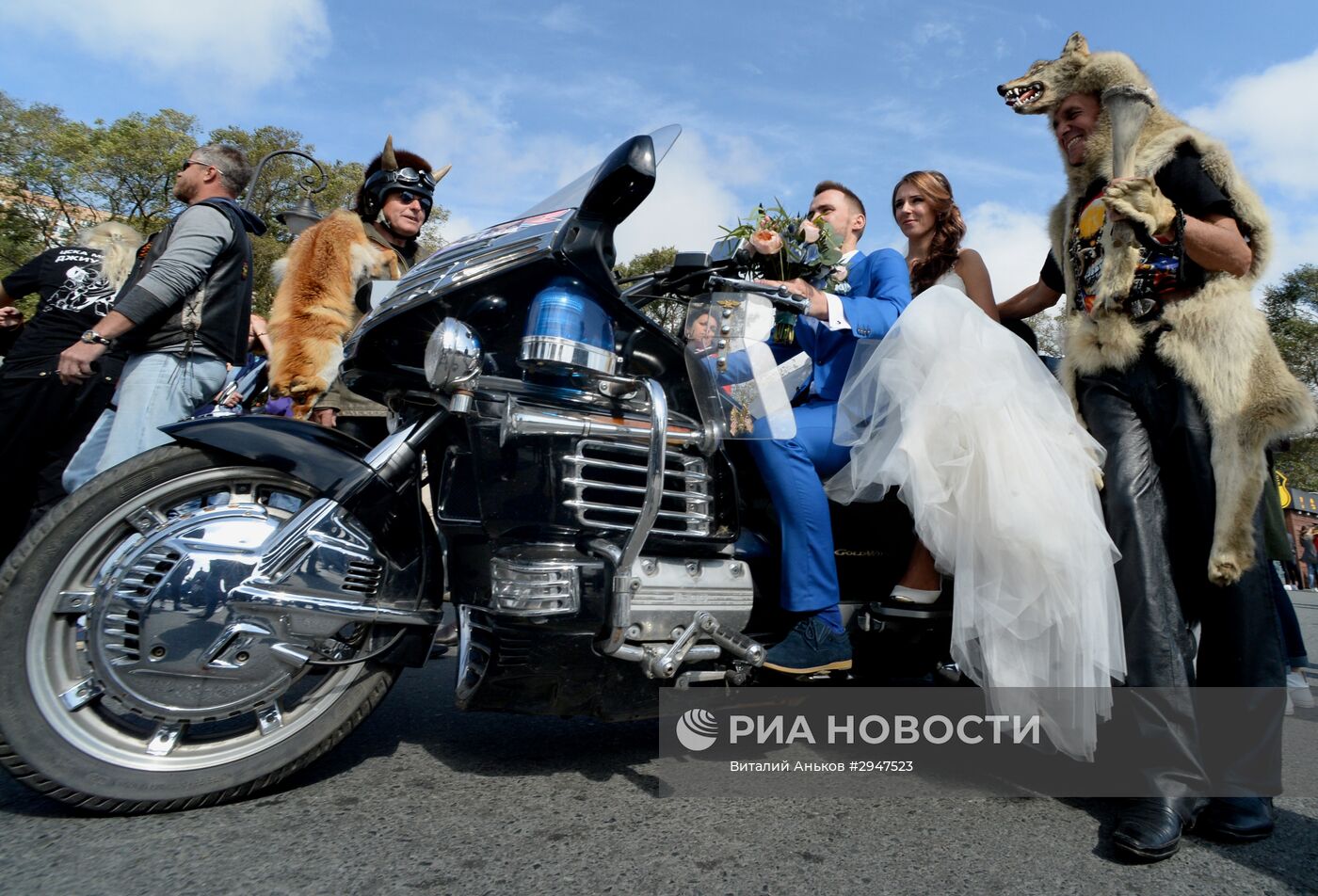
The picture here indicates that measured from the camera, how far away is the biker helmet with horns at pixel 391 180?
12.5 ft

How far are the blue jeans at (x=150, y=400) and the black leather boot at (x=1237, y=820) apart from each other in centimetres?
328

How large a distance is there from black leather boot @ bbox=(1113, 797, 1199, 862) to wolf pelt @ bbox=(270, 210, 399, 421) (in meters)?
3.01

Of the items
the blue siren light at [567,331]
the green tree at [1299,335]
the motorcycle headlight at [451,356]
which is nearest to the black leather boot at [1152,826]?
the blue siren light at [567,331]

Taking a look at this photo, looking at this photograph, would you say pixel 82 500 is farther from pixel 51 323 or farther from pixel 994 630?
pixel 51 323

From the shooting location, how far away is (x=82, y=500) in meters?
1.91

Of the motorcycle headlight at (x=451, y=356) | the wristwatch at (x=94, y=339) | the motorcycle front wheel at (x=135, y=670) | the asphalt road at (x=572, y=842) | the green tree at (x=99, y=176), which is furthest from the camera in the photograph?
the green tree at (x=99, y=176)

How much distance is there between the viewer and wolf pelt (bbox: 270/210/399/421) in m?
3.41

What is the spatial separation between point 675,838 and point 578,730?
3.13 feet

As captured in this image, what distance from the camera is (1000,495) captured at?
7.02ft

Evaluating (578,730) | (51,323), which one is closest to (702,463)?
(578,730)

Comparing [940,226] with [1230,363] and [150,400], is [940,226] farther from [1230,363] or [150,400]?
[150,400]

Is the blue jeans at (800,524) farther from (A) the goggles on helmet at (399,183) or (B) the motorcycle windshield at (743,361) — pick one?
(A) the goggles on helmet at (399,183)

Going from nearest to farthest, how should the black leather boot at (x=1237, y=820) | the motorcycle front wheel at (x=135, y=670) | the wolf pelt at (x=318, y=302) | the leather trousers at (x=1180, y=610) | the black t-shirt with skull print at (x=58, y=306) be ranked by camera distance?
the motorcycle front wheel at (x=135, y=670)
the black leather boot at (x=1237, y=820)
the leather trousers at (x=1180, y=610)
the wolf pelt at (x=318, y=302)
the black t-shirt with skull print at (x=58, y=306)

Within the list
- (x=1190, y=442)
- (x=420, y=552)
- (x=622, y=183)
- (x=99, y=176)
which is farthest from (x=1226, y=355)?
(x=99, y=176)
